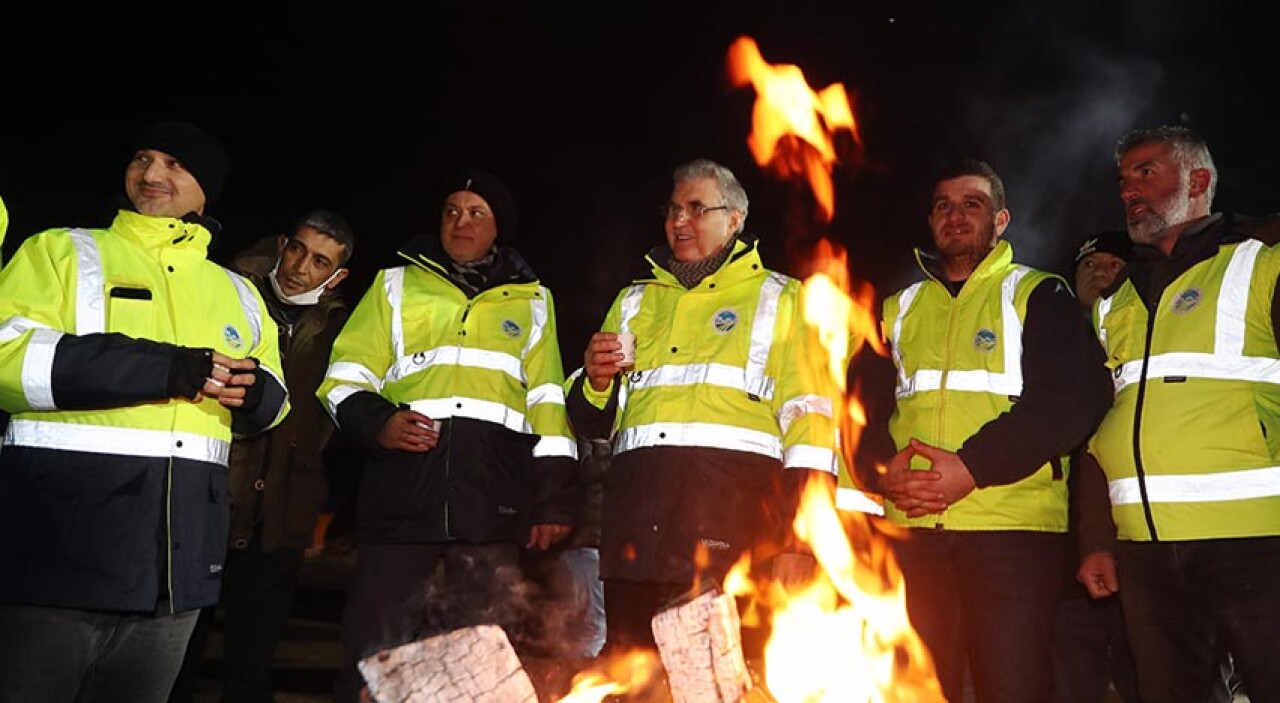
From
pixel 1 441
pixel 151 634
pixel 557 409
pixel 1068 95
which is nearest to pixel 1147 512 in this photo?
pixel 557 409

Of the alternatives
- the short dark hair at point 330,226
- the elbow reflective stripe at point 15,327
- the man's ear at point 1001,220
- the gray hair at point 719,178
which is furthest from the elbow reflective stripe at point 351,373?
the man's ear at point 1001,220

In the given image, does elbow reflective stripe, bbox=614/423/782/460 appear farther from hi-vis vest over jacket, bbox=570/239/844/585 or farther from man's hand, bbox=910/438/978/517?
man's hand, bbox=910/438/978/517

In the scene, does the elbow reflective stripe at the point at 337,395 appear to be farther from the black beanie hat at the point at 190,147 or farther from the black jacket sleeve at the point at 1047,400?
the black jacket sleeve at the point at 1047,400

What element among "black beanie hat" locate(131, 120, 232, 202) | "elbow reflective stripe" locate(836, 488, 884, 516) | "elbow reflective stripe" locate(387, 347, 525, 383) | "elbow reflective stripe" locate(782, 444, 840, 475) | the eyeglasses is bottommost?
"elbow reflective stripe" locate(836, 488, 884, 516)

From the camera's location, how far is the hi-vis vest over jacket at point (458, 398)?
469 centimetres

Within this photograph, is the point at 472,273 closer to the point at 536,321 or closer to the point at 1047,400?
the point at 536,321

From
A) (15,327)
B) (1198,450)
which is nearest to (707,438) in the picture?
(1198,450)

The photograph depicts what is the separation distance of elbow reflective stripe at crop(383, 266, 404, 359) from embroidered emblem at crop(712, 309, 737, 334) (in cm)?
166

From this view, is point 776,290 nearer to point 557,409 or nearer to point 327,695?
point 557,409

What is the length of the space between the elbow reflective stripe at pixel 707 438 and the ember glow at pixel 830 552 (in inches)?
12.4

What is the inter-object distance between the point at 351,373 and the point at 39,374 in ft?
6.14

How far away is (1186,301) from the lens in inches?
157

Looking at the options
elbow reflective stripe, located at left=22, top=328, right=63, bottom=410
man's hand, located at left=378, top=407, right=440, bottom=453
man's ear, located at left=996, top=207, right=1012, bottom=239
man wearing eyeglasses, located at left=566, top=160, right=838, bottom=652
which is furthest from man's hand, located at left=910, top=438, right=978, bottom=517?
elbow reflective stripe, located at left=22, top=328, right=63, bottom=410

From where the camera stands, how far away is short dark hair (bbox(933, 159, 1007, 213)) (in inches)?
185
